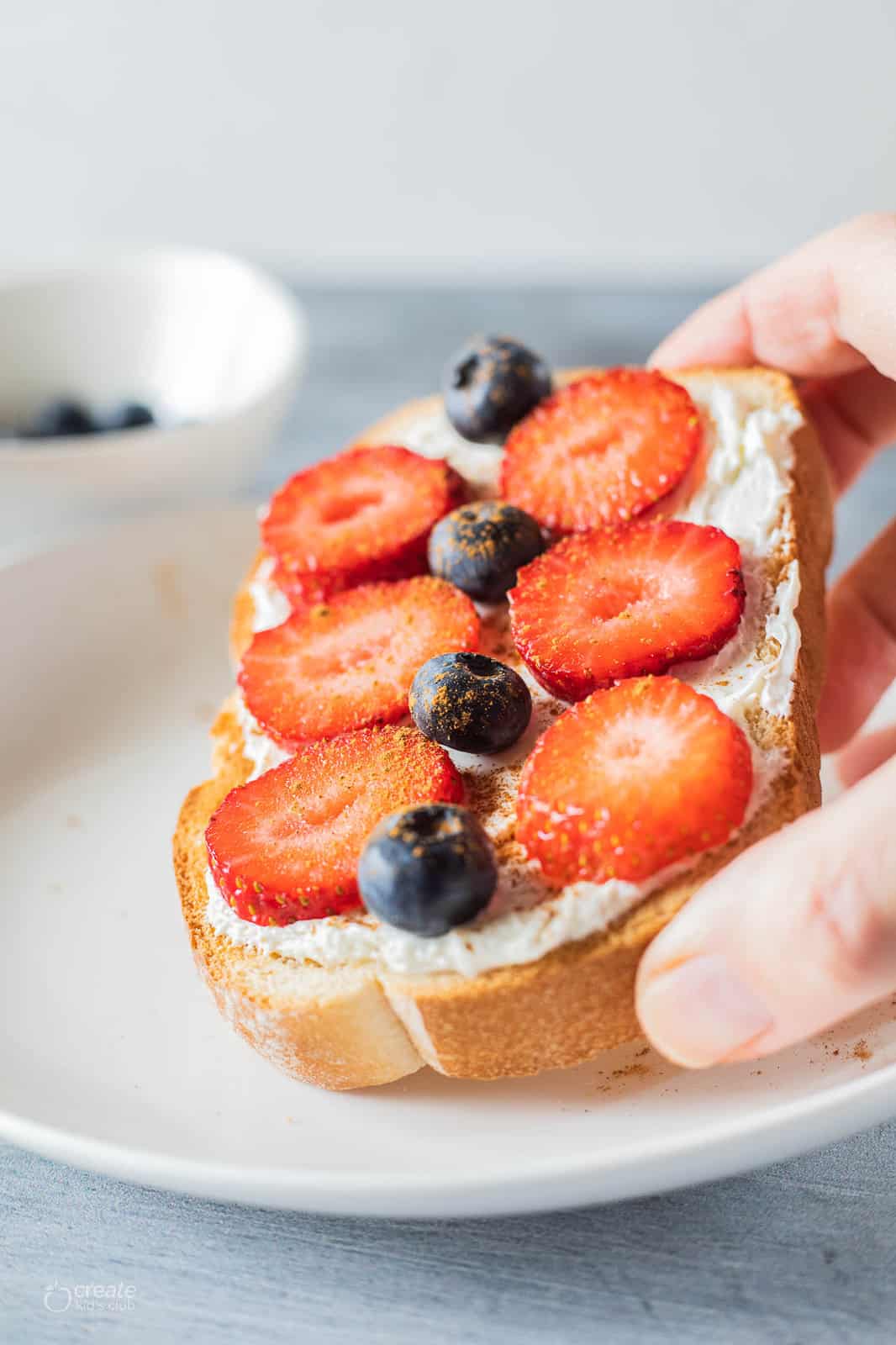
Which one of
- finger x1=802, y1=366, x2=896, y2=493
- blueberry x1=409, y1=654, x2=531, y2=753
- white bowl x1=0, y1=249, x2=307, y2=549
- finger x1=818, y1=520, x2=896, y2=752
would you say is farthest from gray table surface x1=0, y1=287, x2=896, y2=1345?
white bowl x1=0, y1=249, x2=307, y2=549

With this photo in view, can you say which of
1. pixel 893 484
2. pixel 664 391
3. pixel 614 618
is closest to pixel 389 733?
pixel 614 618

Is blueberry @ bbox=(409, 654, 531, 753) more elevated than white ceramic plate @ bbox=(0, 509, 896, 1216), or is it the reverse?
blueberry @ bbox=(409, 654, 531, 753)

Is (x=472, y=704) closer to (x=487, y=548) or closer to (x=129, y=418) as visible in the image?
(x=487, y=548)

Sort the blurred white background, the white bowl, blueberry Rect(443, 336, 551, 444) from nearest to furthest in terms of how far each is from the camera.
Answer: blueberry Rect(443, 336, 551, 444)
the white bowl
the blurred white background

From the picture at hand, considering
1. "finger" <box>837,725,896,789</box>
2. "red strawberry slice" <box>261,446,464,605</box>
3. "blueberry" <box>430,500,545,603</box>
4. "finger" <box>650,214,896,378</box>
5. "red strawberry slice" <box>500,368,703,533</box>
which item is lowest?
"finger" <box>837,725,896,789</box>

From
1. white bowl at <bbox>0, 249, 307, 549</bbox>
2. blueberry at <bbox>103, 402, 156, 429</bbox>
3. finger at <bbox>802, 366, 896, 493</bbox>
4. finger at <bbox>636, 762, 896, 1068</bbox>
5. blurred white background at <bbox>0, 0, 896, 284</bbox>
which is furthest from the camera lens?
blurred white background at <bbox>0, 0, 896, 284</bbox>

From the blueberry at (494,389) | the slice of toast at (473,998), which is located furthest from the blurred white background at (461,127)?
the slice of toast at (473,998)

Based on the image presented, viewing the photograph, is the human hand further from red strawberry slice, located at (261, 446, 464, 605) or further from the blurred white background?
the blurred white background
